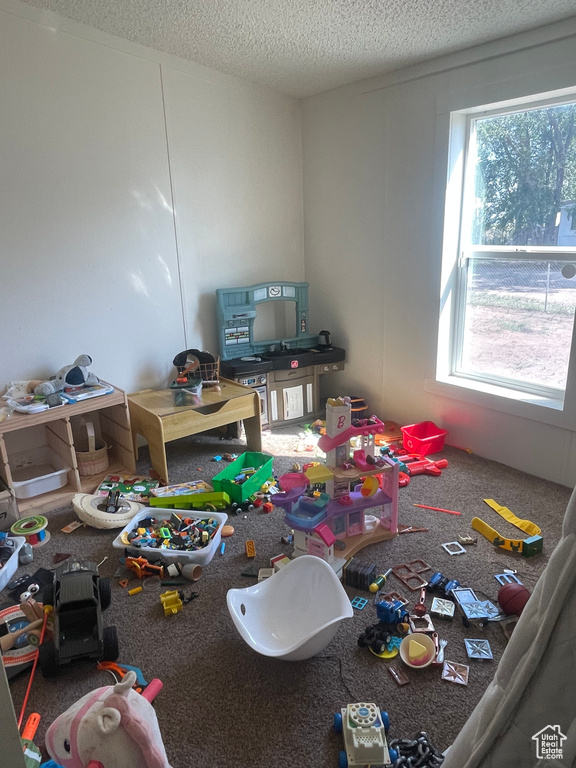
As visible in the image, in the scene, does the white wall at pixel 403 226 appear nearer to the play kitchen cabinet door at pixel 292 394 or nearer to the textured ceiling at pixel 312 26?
the textured ceiling at pixel 312 26

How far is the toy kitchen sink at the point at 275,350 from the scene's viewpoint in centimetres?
312

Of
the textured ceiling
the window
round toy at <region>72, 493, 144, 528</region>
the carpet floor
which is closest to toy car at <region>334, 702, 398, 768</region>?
the carpet floor

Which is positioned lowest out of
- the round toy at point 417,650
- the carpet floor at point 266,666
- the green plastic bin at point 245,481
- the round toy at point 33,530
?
the carpet floor at point 266,666

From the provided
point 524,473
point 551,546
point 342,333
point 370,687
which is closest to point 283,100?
point 342,333

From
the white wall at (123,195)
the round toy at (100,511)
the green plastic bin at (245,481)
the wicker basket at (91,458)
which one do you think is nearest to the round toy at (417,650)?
the green plastic bin at (245,481)

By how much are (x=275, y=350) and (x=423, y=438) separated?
3.64 ft

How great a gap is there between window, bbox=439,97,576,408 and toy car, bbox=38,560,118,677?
2.13 meters

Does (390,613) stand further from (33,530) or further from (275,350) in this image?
(275,350)

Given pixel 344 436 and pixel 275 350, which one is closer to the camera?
pixel 344 436

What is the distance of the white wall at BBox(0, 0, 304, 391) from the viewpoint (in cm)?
235

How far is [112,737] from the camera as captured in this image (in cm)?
102

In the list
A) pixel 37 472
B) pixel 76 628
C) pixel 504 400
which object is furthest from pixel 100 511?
pixel 504 400

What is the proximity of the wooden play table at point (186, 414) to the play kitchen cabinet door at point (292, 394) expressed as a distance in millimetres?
287

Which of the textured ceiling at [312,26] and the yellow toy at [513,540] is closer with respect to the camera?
the yellow toy at [513,540]
